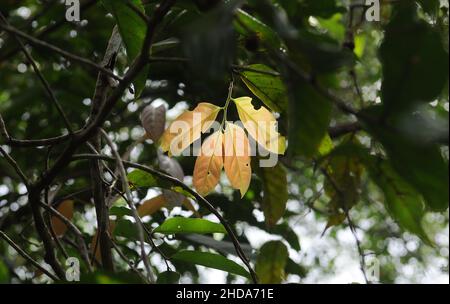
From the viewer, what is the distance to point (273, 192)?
3.13 ft

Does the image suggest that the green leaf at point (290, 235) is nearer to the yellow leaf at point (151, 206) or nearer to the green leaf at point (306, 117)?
the yellow leaf at point (151, 206)

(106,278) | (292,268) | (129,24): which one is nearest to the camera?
(106,278)

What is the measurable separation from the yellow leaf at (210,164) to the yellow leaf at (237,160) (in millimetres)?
14

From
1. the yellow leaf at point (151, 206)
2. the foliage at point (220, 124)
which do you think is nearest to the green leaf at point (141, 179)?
the foliage at point (220, 124)

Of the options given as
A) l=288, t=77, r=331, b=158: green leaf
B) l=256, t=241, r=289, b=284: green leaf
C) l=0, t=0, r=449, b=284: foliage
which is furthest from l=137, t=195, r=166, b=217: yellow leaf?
l=288, t=77, r=331, b=158: green leaf

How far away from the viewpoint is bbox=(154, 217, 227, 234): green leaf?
2.78 feet

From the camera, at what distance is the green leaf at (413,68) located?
1.50ft

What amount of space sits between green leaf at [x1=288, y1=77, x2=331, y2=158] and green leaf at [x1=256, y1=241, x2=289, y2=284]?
572mm

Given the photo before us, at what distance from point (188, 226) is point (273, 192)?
0.16m

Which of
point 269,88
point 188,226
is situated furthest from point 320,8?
point 188,226

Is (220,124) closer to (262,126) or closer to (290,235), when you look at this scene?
(262,126)

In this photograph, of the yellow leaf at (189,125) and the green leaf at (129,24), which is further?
the yellow leaf at (189,125)

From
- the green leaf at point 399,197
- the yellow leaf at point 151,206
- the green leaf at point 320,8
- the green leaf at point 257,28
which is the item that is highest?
the green leaf at point 320,8
